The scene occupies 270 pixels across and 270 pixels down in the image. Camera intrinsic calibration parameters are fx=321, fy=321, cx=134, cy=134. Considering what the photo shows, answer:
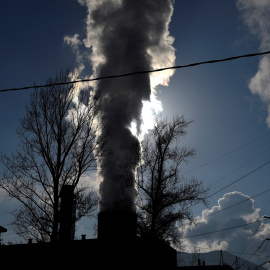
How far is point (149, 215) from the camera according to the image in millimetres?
16938

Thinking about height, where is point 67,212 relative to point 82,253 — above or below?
above

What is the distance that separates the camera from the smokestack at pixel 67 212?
47.3 ft

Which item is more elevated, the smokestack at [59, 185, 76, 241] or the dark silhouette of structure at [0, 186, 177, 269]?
the smokestack at [59, 185, 76, 241]

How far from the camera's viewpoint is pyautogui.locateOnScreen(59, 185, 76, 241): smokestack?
14414 mm

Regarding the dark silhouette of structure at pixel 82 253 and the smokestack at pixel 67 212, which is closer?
the smokestack at pixel 67 212

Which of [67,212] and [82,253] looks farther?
[67,212]

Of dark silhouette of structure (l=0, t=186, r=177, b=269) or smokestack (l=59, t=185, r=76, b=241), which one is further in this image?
dark silhouette of structure (l=0, t=186, r=177, b=269)

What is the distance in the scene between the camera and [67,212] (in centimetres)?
1778

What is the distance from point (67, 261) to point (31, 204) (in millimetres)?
4507

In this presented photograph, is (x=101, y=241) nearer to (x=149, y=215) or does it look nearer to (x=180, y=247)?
(x=149, y=215)

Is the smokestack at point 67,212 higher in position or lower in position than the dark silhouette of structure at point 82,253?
higher

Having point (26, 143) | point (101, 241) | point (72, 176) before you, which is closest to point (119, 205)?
point (101, 241)

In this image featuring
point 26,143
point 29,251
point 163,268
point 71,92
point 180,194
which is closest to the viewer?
point 26,143

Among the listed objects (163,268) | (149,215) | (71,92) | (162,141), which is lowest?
(163,268)
